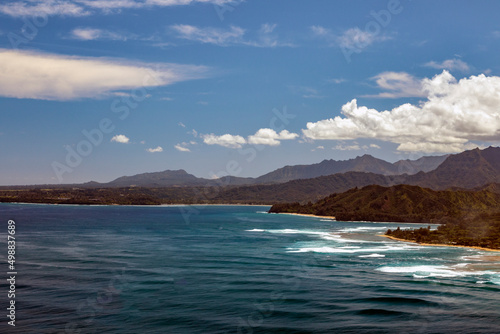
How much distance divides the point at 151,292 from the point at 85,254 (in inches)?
1636

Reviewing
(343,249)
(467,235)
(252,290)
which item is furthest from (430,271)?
(467,235)

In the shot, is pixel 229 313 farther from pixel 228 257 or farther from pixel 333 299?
pixel 228 257

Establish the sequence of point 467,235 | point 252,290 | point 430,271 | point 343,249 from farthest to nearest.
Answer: point 467,235 < point 343,249 < point 430,271 < point 252,290

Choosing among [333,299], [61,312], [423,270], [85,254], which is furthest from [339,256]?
[61,312]

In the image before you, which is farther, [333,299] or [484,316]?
[333,299]

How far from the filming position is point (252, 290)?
6322 cm

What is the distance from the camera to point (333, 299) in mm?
58531

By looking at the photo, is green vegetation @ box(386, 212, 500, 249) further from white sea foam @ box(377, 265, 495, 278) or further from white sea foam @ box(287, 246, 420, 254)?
white sea foam @ box(377, 265, 495, 278)

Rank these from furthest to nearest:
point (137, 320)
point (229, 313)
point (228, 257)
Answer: point (228, 257) → point (229, 313) → point (137, 320)

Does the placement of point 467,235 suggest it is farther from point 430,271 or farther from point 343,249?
point 430,271

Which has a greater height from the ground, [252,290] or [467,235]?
[252,290]

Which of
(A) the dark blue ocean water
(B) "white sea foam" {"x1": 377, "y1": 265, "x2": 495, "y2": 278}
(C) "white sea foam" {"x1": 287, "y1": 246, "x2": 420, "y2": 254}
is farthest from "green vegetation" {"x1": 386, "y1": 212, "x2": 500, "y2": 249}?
(B) "white sea foam" {"x1": 377, "y1": 265, "x2": 495, "y2": 278}

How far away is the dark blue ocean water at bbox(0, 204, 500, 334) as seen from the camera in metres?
47.9

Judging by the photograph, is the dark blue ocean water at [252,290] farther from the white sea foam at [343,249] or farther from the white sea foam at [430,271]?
the white sea foam at [343,249]
